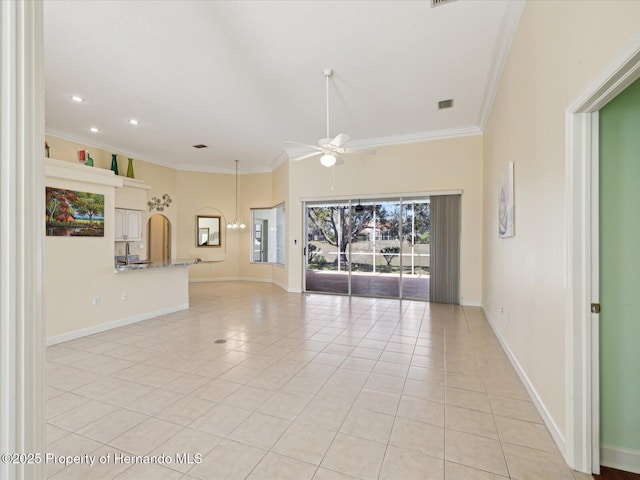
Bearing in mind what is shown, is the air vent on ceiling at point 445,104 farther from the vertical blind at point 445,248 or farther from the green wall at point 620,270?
the green wall at point 620,270

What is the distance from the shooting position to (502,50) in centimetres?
366

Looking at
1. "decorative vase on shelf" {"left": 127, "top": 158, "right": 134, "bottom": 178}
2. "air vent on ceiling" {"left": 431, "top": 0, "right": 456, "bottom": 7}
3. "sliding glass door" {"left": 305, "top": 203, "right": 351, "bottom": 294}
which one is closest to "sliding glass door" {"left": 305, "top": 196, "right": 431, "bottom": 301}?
"sliding glass door" {"left": 305, "top": 203, "right": 351, "bottom": 294}

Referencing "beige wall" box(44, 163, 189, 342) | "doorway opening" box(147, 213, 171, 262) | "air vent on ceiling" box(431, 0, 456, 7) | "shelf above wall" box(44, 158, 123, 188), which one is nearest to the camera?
"air vent on ceiling" box(431, 0, 456, 7)

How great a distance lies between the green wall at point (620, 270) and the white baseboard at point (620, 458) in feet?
0.11

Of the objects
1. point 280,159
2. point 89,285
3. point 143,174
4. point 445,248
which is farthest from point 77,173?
point 445,248

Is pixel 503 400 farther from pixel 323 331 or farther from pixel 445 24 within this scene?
pixel 445 24

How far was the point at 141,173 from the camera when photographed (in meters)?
8.33

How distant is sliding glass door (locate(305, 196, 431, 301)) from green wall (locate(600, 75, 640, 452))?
16.1ft

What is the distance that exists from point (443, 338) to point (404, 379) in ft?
4.86

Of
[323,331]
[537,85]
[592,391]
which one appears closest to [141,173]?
[323,331]

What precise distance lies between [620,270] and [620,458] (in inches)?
45.1

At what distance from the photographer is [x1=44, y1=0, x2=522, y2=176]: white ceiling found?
3133 mm

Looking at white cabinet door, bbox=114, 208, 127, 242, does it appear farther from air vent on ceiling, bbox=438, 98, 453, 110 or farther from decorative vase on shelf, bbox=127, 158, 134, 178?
air vent on ceiling, bbox=438, 98, 453, 110

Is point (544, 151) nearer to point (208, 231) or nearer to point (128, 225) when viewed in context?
point (128, 225)
